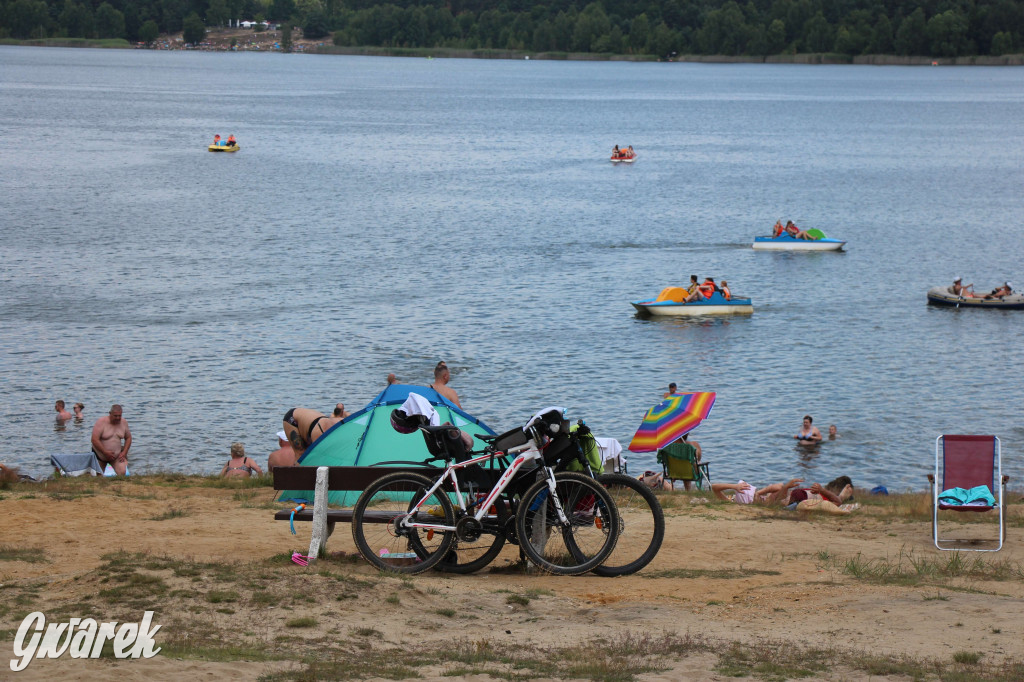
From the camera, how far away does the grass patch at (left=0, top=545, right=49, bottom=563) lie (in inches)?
380

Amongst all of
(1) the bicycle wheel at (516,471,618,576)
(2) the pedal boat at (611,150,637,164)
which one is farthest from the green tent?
(2) the pedal boat at (611,150,637,164)

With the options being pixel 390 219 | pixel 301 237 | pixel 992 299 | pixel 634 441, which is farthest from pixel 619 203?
pixel 634 441

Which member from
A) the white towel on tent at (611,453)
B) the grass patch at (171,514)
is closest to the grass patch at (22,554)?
the grass patch at (171,514)

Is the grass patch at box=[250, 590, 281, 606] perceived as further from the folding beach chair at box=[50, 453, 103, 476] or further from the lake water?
the lake water

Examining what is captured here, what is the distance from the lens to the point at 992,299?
36.8 meters

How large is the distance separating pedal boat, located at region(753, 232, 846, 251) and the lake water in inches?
30.2

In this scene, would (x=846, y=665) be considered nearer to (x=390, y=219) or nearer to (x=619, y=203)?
(x=390, y=219)

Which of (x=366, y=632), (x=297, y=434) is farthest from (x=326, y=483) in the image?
(x=297, y=434)

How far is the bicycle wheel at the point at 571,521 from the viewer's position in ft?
29.8

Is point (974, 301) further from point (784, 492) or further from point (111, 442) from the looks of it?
point (111, 442)

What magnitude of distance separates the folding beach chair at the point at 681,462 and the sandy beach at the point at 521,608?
24.3 ft

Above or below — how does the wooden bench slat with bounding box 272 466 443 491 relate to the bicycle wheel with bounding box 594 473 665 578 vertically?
above

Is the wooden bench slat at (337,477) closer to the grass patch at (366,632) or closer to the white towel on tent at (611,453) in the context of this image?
the grass patch at (366,632)

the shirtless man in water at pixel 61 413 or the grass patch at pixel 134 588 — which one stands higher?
the grass patch at pixel 134 588
